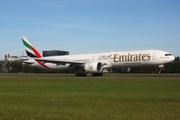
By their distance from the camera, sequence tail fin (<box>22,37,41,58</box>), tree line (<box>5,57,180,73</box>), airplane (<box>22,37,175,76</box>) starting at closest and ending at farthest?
airplane (<box>22,37,175,76</box>) < tail fin (<box>22,37,41,58</box>) < tree line (<box>5,57,180,73</box>)

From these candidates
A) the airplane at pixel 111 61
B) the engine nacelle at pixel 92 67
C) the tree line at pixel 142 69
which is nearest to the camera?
the airplane at pixel 111 61

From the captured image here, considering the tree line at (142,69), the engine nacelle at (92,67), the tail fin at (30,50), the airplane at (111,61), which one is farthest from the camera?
the tree line at (142,69)

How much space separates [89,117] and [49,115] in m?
1.27

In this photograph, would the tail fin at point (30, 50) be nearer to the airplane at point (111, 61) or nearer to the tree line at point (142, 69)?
the airplane at point (111, 61)

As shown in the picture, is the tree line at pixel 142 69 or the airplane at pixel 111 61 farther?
the tree line at pixel 142 69

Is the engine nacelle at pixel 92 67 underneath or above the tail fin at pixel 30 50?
underneath

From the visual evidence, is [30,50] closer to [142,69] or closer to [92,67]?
[92,67]

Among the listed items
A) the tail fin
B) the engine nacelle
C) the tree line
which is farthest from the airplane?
the tree line

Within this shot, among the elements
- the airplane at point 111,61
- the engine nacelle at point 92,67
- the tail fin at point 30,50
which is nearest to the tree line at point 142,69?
the tail fin at point 30,50

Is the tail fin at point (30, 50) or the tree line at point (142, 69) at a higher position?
the tail fin at point (30, 50)

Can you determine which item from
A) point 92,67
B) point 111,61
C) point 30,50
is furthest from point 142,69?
point 92,67

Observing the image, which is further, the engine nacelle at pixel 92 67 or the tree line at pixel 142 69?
the tree line at pixel 142 69

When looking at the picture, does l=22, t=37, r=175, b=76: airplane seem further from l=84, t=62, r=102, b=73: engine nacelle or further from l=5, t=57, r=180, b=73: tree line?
l=5, t=57, r=180, b=73: tree line

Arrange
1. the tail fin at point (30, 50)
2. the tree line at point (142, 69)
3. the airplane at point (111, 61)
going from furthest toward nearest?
the tree line at point (142, 69), the tail fin at point (30, 50), the airplane at point (111, 61)
